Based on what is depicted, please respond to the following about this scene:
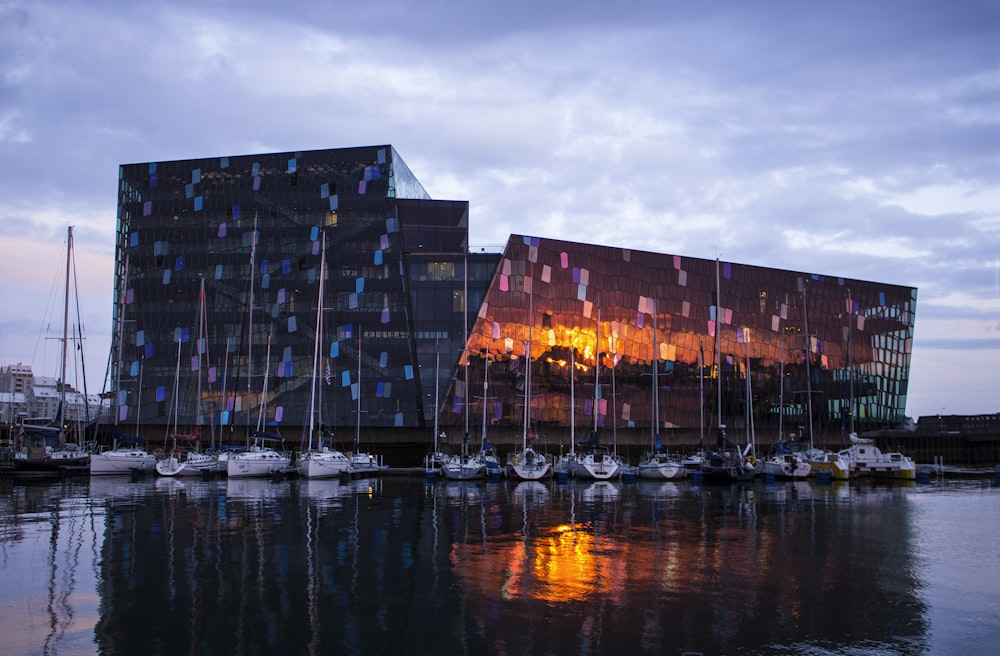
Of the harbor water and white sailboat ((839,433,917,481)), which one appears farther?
white sailboat ((839,433,917,481))

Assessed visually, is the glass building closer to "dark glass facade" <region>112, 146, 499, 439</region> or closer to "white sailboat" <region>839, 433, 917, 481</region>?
"dark glass facade" <region>112, 146, 499, 439</region>

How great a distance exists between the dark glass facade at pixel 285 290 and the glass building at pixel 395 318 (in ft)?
0.62

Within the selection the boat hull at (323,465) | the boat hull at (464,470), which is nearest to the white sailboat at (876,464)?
the boat hull at (464,470)

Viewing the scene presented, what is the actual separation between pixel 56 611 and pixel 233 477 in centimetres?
4648

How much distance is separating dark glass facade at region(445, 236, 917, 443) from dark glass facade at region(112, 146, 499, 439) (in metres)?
5.74

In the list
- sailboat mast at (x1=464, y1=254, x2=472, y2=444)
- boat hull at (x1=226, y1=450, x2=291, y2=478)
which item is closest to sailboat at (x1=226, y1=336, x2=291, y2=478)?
boat hull at (x1=226, y1=450, x2=291, y2=478)

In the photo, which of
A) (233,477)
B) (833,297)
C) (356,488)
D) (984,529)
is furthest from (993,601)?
(833,297)

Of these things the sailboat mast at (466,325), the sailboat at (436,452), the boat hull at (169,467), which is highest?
the sailboat mast at (466,325)

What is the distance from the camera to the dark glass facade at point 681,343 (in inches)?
3214

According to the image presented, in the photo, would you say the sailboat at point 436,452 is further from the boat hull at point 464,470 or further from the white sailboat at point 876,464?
the white sailboat at point 876,464

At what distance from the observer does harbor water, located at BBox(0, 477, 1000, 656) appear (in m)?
15.1

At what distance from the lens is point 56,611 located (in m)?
17.0

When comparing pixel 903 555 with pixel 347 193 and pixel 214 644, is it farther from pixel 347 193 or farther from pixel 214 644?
pixel 347 193

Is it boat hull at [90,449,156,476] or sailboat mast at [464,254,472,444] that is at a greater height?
sailboat mast at [464,254,472,444]
